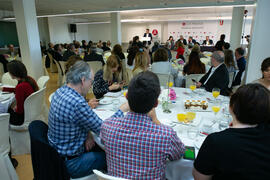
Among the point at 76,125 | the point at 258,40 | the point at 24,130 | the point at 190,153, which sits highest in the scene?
the point at 258,40

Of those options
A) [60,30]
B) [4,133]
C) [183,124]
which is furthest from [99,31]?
[183,124]

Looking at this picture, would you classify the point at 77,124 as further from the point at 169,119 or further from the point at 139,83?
the point at 169,119

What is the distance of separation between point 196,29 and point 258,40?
1505cm

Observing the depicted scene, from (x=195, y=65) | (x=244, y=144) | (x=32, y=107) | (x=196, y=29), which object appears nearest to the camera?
(x=244, y=144)

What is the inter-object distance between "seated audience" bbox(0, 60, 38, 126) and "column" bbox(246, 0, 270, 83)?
11.6ft

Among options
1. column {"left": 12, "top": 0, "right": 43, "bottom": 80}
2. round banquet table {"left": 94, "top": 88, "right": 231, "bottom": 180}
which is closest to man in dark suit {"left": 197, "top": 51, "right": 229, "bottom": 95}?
round banquet table {"left": 94, "top": 88, "right": 231, "bottom": 180}

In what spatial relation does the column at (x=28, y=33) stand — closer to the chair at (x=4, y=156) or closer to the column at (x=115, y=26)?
the chair at (x=4, y=156)

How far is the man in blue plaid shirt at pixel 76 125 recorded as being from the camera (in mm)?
1491

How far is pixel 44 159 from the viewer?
4.89ft

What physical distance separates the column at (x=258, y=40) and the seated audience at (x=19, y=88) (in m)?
3.54

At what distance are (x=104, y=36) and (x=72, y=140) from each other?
1926cm

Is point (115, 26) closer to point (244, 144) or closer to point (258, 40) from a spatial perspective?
point (258, 40)

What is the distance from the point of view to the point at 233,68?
4.46m

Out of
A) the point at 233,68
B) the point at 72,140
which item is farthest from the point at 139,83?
the point at 233,68
